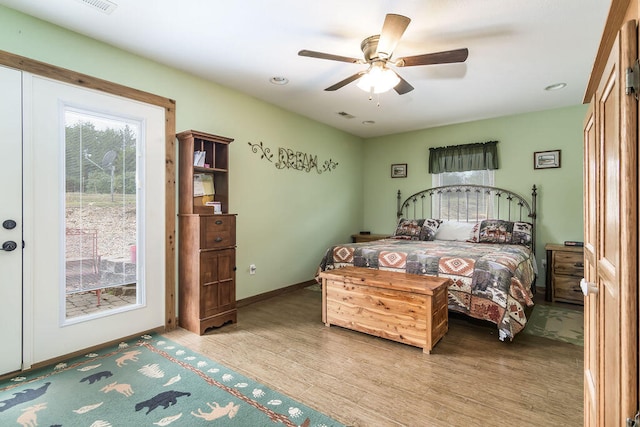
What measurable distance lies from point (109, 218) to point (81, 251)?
335 millimetres

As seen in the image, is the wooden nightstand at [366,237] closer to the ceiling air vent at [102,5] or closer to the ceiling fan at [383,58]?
the ceiling fan at [383,58]

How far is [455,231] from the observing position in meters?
4.75

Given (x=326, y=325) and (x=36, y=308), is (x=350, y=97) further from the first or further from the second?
(x=36, y=308)

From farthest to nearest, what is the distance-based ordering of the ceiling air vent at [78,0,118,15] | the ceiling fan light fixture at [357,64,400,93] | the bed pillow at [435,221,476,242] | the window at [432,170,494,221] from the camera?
the window at [432,170,494,221] → the bed pillow at [435,221,476,242] → the ceiling fan light fixture at [357,64,400,93] → the ceiling air vent at [78,0,118,15]

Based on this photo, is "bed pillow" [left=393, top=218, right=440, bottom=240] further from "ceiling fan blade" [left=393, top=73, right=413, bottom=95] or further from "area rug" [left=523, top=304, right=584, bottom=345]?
"ceiling fan blade" [left=393, top=73, right=413, bottom=95]

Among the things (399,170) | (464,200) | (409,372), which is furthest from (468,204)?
(409,372)

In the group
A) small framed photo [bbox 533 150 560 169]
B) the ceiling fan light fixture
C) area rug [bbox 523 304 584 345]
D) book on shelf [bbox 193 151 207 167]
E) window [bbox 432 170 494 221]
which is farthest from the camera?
window [bbox 432 170 494 221]

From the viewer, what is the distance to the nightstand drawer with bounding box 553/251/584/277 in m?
3.86

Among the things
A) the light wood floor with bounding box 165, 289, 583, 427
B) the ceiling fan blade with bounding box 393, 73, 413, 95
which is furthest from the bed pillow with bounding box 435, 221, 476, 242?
the ceiling fan blade with bounding box 393, 73, 413, 95

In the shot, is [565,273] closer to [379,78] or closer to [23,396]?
[379,78]

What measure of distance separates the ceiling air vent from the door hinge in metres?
2.80

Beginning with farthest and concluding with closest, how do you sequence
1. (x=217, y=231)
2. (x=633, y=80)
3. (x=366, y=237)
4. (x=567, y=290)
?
(x=366, y=237)
(x=567, y=290)
(x=217, y=231)
(x=633, y=80)

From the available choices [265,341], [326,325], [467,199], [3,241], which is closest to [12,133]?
[3,241]

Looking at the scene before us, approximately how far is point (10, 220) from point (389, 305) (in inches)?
116
